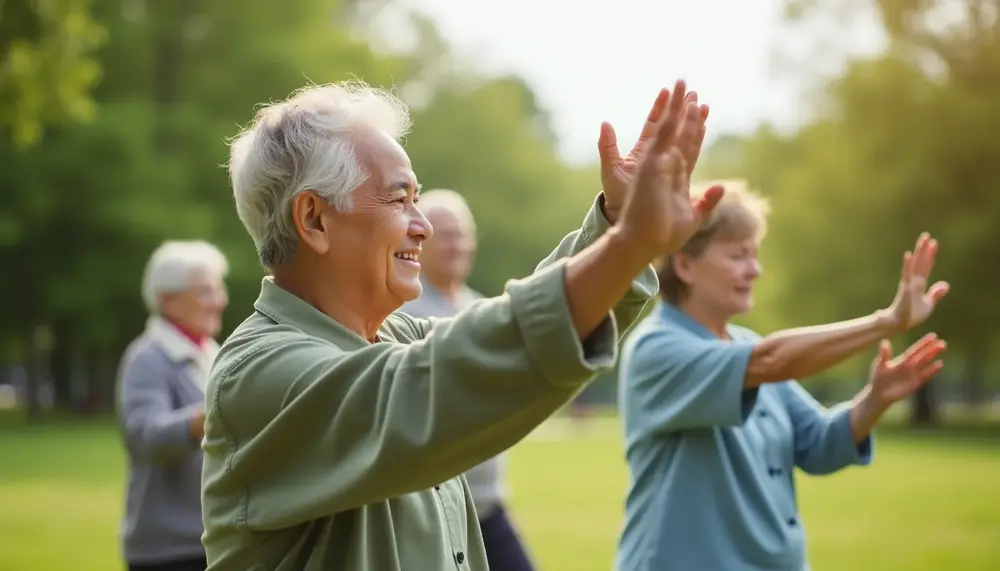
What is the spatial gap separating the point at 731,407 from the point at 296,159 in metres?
2.05

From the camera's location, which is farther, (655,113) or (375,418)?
(655,113)

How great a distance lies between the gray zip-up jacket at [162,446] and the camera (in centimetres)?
564

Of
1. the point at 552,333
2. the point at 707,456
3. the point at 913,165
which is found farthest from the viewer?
the point at 913,165

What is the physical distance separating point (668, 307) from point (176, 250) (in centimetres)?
294

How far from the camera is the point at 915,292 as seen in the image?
→ 4051 millimetres

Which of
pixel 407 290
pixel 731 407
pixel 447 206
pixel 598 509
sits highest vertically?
pixel 447 206

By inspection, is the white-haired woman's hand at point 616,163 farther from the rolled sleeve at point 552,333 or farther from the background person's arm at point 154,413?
the background person's arm at point 154,413

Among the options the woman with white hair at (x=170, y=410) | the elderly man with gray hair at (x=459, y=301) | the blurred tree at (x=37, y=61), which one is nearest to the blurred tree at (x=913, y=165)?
the blurred tree at (x=37, y=61)

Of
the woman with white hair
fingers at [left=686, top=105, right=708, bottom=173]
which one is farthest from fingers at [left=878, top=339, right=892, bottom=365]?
the woman with white hair

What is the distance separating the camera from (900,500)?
1509cm

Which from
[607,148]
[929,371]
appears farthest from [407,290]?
[929,371]

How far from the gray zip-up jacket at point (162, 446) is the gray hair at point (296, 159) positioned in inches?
124

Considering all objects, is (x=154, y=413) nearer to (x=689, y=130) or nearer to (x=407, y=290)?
(x=407, y=290)

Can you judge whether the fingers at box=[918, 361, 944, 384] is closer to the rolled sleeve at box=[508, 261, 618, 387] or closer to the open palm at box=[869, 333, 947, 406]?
the open palm at box=[869, 333, 947, 406]
